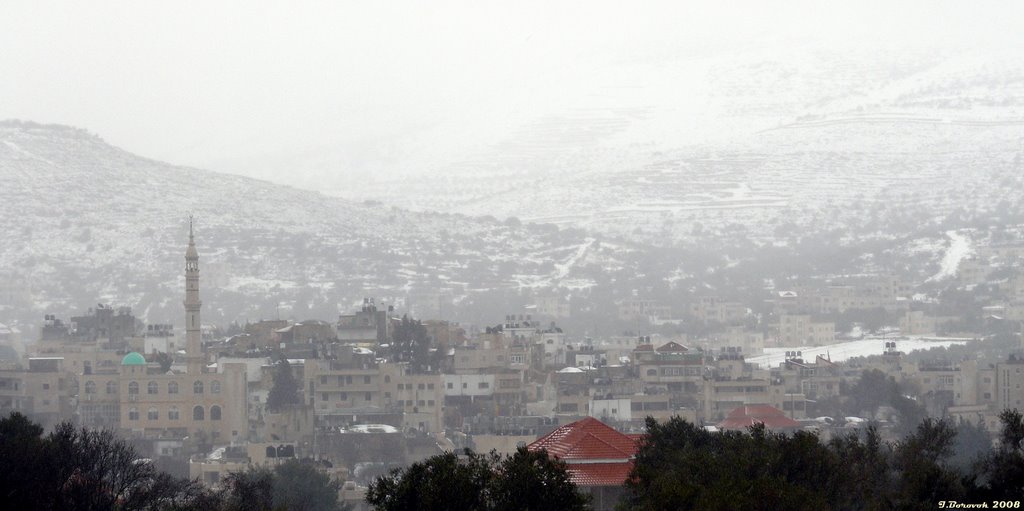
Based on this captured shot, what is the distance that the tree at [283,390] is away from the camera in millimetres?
59625

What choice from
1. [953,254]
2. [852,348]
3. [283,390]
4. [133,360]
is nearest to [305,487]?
[283,390]

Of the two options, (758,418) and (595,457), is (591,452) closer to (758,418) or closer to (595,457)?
(595,457)

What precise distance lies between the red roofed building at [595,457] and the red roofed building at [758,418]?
23.0 meters

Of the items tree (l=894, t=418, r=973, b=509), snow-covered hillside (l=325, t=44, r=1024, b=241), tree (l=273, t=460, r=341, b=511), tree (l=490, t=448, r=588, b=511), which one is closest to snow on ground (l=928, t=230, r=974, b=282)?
snow-covered hillside (l=325, t=44, r=1024, b=241)

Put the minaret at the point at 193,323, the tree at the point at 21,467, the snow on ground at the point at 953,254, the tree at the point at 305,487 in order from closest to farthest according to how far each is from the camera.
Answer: the tree at the point at 21,467 → the tree at the point at 305,487 → the minaret at the point at 193,323 → the snow on ground at the point at 953,254

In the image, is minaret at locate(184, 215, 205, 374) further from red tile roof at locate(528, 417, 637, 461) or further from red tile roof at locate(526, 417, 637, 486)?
red tile roof at locate(526, 417, 637, 486)

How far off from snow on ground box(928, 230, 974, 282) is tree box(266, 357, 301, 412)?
210 ft

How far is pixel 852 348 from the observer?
298 feet

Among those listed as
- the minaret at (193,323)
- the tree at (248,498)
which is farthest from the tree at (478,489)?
the minaret at (193,323)

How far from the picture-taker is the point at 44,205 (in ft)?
472

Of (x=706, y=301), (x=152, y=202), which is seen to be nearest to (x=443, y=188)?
(x=152, y=202)

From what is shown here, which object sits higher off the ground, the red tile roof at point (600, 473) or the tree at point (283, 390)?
the tree at point (283, 390)

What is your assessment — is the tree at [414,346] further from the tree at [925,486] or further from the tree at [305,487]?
the tree at [925,486]

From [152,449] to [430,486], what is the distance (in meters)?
30.3
